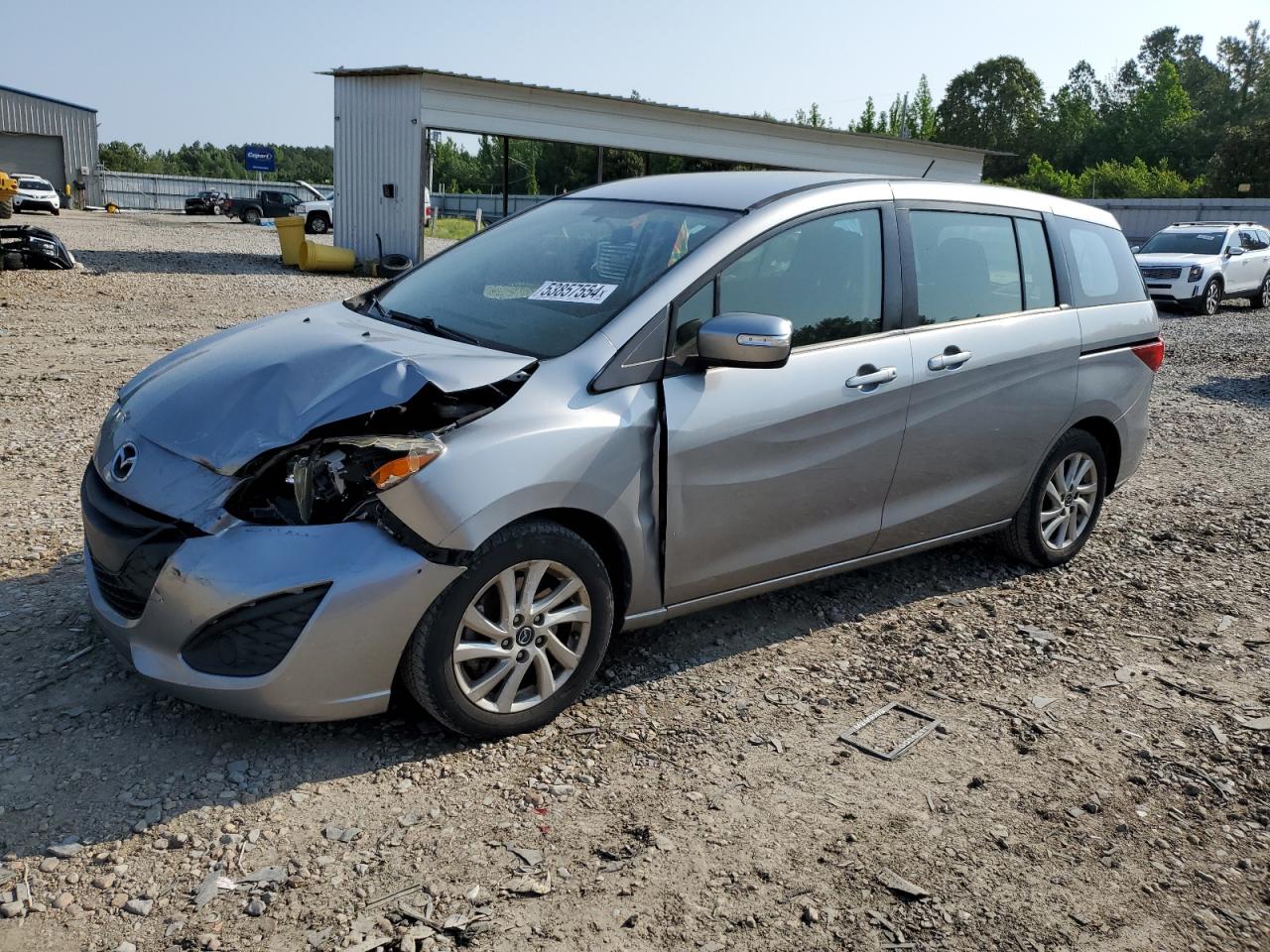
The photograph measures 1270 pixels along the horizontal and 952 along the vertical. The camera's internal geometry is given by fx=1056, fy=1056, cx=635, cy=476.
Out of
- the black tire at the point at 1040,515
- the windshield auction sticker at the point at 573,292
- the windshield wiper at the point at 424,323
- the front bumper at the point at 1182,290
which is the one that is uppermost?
the windshield auction sticker at the point at 573,292

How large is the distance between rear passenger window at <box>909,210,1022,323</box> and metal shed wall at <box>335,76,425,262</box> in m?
19.1

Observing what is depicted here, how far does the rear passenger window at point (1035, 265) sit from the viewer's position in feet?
16.6

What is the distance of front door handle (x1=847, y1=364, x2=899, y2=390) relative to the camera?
4207 mm

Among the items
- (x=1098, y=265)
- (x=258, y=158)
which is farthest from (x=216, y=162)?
(x=1098, y=265)

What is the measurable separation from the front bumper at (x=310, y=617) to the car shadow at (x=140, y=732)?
0.83ft

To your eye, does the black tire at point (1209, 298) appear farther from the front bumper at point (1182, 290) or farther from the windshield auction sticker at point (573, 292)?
the windshield auction sticker at point (573, 292)

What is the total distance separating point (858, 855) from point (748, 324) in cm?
174

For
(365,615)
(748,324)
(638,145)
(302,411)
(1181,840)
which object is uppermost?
(638,145)

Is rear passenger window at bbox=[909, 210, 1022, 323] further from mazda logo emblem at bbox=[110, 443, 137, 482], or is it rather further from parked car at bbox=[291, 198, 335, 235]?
parked car at bbox=[291, 198, 335, 235]

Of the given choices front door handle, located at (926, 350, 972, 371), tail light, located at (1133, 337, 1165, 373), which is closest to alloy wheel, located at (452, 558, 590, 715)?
front door handle, located at (926, 350, 972, 371)

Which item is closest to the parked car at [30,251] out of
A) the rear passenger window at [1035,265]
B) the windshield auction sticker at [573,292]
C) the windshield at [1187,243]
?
the windshield auction sticker at [573,292]

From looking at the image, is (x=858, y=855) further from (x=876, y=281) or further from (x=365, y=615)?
(x=876, y=281)

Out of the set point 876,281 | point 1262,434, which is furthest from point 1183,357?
point 876,281

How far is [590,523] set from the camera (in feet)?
11.9
